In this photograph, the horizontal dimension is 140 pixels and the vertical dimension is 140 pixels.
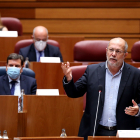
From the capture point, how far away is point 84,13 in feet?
15.4

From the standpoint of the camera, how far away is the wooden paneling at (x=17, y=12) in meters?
4.70

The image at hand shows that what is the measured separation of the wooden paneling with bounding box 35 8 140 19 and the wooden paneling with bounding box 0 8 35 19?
0.27ft

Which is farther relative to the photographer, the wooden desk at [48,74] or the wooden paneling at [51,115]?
the wooden desk at [48,74]

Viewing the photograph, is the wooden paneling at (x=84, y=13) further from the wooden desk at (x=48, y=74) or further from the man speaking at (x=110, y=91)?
the man speaking at (x=110, y=91)

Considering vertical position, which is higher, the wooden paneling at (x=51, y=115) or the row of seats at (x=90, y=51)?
the row of seats at (x=90, y=51)

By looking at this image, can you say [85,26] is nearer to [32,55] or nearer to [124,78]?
[32,55]

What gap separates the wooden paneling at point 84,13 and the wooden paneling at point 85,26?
0.07 m

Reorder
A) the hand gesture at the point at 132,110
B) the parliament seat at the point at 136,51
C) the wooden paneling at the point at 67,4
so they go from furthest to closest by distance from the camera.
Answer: the wooden paneling at the point at 67,4, the parliament seat at the point at 136,51, the hand gesture at the point at 132,110

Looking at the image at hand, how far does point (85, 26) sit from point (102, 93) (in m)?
2.97

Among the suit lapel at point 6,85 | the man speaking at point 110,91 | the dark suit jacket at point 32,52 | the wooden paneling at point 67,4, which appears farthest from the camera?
the wooden paneling at point 67,4

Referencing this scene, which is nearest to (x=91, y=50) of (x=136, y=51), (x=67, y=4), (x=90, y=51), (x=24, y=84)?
(x=90, y=51)

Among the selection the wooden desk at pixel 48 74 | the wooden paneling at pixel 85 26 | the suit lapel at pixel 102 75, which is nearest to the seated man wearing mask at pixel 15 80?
the wooden desk at pixel 48 74

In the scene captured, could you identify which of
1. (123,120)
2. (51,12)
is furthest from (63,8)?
(123,120)

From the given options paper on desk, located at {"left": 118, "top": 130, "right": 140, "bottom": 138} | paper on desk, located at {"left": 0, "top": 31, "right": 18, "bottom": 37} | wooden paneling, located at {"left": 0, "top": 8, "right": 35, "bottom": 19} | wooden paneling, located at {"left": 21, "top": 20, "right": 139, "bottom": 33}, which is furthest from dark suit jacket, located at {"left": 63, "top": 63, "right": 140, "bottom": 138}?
wooden paneling, located at {"left": 0, "top": 8, "right": 35, "bottom": 19}
